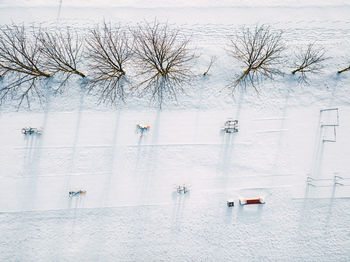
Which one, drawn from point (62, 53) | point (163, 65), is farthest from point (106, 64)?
point (163, 65)

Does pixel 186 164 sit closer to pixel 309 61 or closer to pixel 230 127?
pixel 230 127

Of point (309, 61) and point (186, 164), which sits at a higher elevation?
point (309, 61)

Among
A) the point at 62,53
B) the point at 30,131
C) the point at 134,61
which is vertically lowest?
the point at 30,131

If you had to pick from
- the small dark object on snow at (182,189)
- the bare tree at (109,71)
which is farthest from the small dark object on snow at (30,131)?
the small dark object on snow at (182,189)

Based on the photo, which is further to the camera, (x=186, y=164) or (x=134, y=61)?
(x=186, y=164)

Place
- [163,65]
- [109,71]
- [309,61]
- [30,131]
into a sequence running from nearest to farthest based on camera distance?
1. [109,71]
2. [30,131]
3. [163,65]
4. [309,61]

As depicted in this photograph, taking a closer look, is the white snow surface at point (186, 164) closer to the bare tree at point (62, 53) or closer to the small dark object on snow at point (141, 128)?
the small dark object on snow at point (141, 128)

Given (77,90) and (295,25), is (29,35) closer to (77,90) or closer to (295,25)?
(77,90)

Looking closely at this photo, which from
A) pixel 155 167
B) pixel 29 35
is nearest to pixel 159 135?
pixel 155 167
